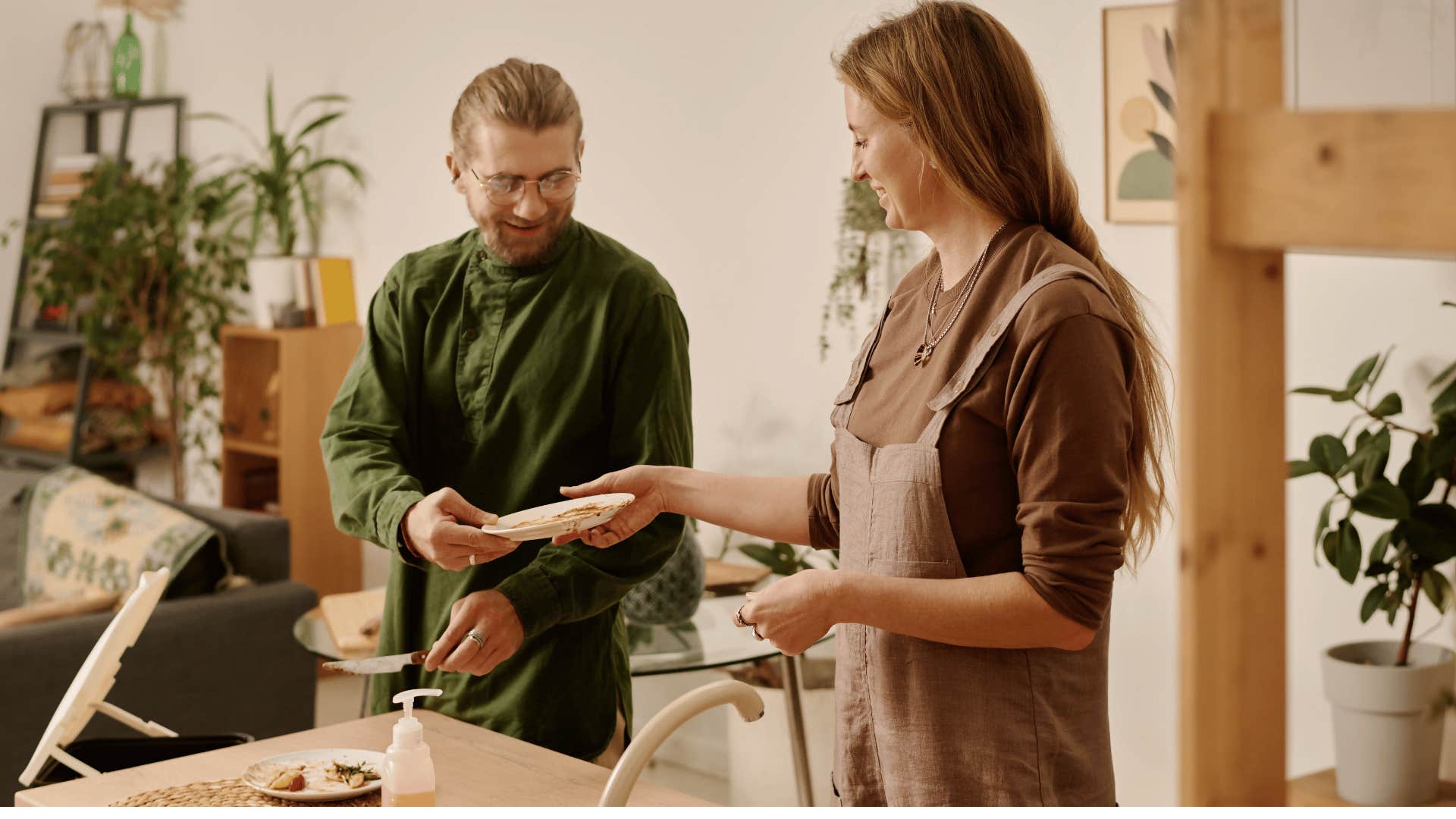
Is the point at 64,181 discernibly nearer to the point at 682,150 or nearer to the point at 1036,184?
the point at 682,150

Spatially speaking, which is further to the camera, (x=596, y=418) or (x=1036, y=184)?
(x=596, y=418)

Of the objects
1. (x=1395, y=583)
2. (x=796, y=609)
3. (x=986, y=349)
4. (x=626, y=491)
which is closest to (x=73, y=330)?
(x=626, y=491)

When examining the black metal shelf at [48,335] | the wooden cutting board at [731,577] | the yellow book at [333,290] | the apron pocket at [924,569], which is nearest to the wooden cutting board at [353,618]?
the wooden cutting board at [731,577]

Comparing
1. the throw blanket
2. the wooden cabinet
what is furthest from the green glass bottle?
the throw blanket

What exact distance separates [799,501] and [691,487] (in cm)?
17

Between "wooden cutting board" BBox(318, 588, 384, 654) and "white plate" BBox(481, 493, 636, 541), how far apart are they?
1.21 m

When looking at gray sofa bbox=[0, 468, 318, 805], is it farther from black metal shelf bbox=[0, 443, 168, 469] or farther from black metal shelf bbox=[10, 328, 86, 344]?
black metal shelf bbox=[10, 328, 86, 344]

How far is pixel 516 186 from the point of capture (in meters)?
1.89

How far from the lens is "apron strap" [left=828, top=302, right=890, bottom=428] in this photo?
1601 mm

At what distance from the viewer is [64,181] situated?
6.27m

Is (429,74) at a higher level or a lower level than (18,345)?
higher

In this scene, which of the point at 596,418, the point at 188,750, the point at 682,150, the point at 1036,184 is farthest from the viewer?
the point at 682,150

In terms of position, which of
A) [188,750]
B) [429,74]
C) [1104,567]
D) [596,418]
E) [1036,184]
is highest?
[429,74]

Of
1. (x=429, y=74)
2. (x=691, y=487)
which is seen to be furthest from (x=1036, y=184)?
(x=429, y=74)
